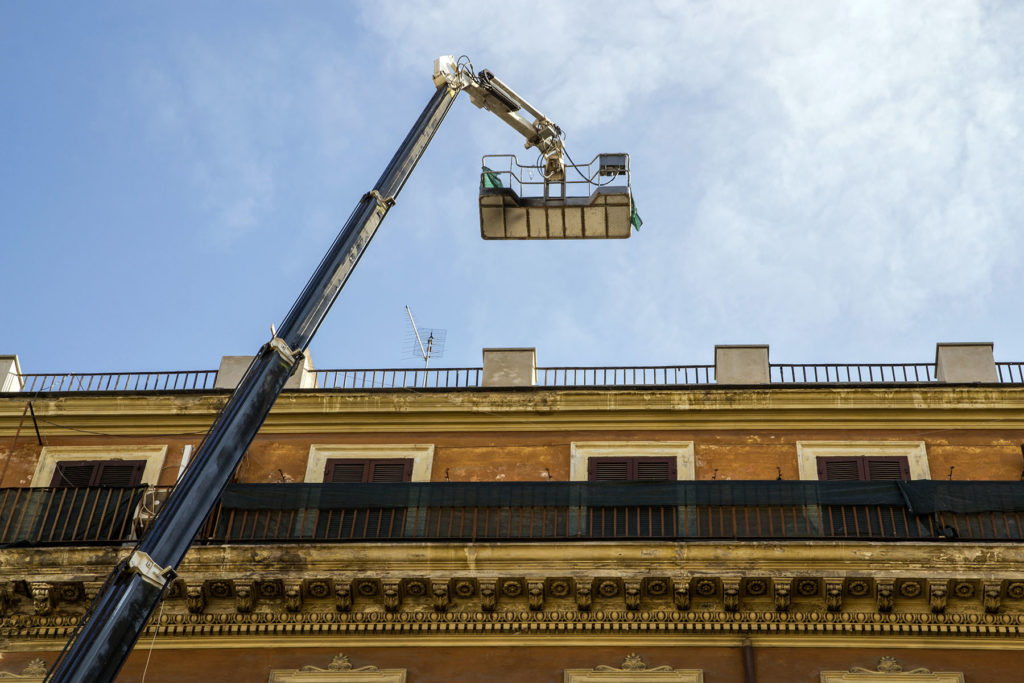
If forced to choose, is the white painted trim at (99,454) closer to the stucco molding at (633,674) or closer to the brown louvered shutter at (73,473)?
the brown louvered shutter at (73,473)

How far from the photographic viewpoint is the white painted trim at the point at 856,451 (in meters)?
Result: 23.1

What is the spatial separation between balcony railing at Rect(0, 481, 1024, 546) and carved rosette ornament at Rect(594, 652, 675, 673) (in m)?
1.57

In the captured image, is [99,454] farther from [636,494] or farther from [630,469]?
[636,494]

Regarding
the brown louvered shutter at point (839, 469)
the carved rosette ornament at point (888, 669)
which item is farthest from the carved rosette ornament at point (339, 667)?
the brown louvered shutter at point (839, 469)

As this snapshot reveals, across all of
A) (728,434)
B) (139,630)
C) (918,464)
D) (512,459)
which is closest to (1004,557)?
(918,464)

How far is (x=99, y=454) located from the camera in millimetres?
24094

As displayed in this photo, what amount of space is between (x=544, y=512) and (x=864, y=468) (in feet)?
15.8

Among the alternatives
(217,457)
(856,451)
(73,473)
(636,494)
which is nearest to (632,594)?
(636,494)

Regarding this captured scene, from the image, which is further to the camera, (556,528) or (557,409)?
(557,409)

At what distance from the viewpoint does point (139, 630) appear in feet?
53.2

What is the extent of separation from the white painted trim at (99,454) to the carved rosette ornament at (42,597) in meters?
3.05

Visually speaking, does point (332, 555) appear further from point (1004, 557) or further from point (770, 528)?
point (1004, 557)

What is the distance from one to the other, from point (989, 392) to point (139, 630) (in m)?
13.1

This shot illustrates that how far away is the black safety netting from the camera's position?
21375 mm
